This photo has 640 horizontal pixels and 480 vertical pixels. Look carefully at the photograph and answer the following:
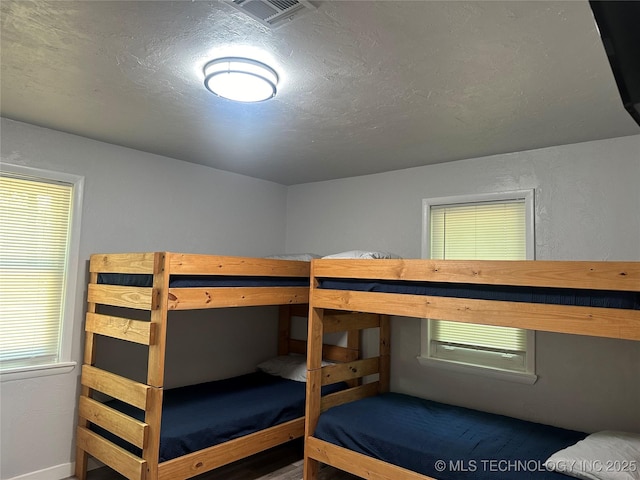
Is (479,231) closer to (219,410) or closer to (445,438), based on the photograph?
(445,438)

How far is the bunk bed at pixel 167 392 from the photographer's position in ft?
8.31

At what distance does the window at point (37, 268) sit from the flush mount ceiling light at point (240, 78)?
64.3 inches

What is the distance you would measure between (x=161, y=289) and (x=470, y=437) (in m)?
2.00

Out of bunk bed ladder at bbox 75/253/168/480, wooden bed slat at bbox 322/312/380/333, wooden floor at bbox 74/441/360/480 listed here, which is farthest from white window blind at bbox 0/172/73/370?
wooden bed slat at bbox 322/312/380/333

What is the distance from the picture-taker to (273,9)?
154 centimetres

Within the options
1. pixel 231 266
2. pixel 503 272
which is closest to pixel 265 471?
pixel 231 266

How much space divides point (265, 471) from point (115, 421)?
1.19m

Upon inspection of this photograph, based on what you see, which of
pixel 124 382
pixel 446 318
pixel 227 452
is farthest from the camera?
pixel 227 452

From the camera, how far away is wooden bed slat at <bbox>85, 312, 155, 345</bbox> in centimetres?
255

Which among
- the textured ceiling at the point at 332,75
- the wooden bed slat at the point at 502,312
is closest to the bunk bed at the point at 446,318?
the wooden bed slat at the point at 502,312

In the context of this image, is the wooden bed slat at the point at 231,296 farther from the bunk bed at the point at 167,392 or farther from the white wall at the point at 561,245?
the white wall at the point at 561,245

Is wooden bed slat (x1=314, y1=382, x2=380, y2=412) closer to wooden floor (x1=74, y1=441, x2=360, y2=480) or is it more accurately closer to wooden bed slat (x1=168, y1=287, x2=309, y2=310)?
wooden floor (x1=74, y1=441, x2=360, y2=480)

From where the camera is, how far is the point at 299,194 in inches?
184

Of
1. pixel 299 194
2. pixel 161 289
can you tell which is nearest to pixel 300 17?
pixel 161 289
